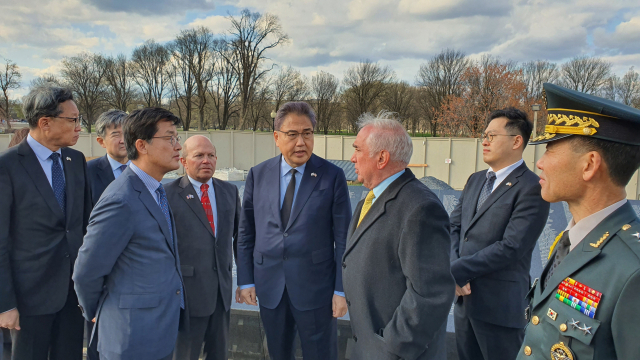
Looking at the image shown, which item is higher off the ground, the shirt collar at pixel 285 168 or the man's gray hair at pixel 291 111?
the man's gray hair at pixel 291 111

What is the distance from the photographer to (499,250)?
8.38ft

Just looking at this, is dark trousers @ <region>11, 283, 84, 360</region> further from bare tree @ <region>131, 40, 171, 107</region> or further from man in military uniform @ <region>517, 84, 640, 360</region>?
bare tree @ <region>131, 40, 171, 107</region>

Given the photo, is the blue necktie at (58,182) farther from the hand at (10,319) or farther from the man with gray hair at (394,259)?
the man with gray hair at (394,259)

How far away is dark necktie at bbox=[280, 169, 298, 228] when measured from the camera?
284cm

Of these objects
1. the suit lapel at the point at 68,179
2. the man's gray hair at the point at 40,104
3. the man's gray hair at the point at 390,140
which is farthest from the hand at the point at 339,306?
the man's gray hair at the point at 40,104

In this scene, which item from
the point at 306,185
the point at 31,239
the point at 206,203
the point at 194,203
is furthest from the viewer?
the point at 206,203

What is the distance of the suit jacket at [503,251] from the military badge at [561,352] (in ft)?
4.16

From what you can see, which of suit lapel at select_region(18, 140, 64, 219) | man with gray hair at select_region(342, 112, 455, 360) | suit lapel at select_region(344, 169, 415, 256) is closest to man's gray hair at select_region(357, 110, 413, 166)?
man with gray hair at select_region(342, 112, 455, 360)

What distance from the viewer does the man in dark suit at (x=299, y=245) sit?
274cm

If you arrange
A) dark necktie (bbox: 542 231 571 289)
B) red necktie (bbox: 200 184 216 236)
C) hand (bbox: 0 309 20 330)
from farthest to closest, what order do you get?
1. red necktie (bbox: 200 184 216 236)
2. hand (bbox: 0 309 20 330)
3. dark necktie (bbox: 542 231 571 289)

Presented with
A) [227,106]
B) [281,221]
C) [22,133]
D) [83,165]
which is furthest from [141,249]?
[227,106]

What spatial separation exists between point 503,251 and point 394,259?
1.04 m

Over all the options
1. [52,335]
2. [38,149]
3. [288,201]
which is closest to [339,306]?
[288,201]

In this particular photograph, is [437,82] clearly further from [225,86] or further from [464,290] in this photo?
[464,290]
